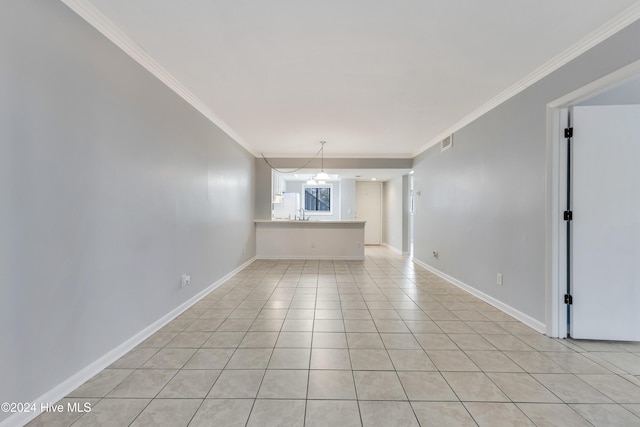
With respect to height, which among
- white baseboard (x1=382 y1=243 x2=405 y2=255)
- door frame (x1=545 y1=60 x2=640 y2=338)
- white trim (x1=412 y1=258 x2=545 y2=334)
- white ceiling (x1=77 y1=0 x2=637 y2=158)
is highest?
white ceiling (x1=77 y1=0 x2=637 y2=158)

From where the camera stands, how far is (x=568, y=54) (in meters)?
2.26

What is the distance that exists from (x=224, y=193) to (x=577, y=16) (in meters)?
4.21

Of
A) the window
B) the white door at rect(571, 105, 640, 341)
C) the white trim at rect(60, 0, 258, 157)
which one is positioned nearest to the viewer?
the white trim at rect(60, 0, 258, 157)

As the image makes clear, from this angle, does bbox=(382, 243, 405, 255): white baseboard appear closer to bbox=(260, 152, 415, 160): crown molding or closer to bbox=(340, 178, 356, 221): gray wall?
bbox=(340, 178, 356, 221): gray wall

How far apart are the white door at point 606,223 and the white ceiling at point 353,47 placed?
2.52 feet

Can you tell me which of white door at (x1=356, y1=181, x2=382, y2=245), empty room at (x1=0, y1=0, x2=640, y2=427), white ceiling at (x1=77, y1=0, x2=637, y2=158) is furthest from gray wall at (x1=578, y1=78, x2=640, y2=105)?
white door at (x1=356, y1=181, x2=382, y2=245)

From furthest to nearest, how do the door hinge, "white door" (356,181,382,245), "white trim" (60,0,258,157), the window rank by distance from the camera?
the window, "white door" (356,181,382,245), the door hinge, "white trim" (60,0,258,157)

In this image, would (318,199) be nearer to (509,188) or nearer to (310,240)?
(310,240)

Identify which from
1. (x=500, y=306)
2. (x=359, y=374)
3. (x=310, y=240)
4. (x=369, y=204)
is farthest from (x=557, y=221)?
(x=369, y=204)

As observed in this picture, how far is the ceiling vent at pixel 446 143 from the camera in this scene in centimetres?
438

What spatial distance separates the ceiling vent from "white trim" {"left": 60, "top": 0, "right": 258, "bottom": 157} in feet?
12.1

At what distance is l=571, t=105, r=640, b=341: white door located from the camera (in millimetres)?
2260

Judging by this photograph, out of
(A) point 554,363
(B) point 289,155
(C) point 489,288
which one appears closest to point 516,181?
(C) point 489,288

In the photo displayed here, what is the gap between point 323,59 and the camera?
2.42 meters
